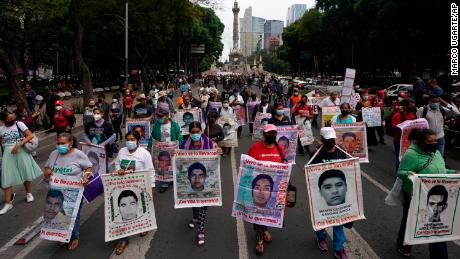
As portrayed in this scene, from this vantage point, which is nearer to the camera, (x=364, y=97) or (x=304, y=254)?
(x=304, y=254)

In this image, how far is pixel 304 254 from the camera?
558 centimetres

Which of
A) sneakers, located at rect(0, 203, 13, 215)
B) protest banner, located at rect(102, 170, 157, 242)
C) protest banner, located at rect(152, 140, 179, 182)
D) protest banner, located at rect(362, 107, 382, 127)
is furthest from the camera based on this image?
protest banner, located at rect(362, 107, 382, 127)

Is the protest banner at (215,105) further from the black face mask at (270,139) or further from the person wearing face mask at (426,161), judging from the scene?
the person wearing face mask at (426,161)

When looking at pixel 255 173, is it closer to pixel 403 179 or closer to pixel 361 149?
pixel 403 179

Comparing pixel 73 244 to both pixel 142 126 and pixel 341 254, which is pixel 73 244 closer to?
pixel 341 254

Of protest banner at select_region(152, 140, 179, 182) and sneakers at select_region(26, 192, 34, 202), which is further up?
protest banner at select_region(152, 140, 179, 182)

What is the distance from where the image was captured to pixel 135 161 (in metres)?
6.02

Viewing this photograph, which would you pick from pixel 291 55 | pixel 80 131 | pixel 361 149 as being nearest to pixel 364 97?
pixel 361 149

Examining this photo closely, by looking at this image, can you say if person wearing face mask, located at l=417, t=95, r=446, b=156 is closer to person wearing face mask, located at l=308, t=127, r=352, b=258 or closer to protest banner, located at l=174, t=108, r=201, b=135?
person wearing face mask, located at l=308, t=127, r=352, b=258

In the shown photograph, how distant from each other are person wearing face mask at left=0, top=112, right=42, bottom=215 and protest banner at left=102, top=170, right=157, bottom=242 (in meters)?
2.78

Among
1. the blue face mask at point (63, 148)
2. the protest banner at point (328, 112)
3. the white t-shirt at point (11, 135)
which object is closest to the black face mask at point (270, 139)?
the blue face mask at point (63, 148)

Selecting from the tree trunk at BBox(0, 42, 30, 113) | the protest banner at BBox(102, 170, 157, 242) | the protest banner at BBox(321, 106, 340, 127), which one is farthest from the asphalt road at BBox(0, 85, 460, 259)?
the tree trunk at BBox(0, 42, 30, 113)

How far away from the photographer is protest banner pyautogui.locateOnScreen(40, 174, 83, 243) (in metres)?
5.55

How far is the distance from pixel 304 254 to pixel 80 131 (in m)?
14.2
